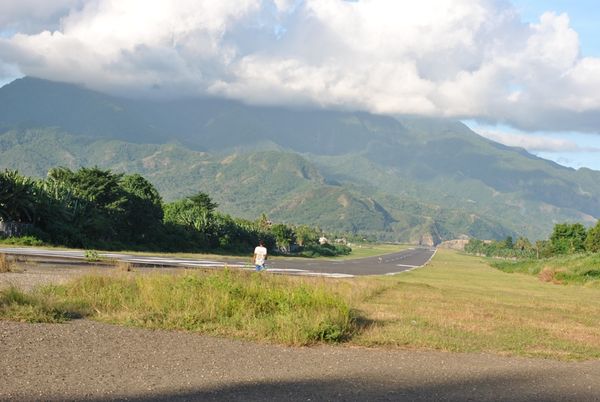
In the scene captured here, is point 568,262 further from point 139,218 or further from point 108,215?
point 108,215

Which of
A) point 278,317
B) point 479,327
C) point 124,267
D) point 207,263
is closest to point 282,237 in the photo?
point 207,263

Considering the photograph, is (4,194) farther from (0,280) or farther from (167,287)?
(167,287)

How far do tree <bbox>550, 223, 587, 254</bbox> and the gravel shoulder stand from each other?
115324mm

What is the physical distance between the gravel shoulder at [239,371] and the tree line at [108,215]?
44796mm

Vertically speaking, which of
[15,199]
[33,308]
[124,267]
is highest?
[15,199]

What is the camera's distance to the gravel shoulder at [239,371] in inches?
352

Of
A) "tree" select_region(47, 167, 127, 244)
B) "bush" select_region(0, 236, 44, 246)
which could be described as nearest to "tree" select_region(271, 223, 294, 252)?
"tree" select_region(47, 167, 127, 244)

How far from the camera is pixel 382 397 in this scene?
30.2 ft

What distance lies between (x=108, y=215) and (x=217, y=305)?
57930 millimetres

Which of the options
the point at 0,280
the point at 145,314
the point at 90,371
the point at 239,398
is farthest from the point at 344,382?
the point at 0,280

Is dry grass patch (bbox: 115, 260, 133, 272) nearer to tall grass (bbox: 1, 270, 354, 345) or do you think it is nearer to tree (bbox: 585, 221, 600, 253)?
tall grass (bbox: 1, 270, 354, 345)

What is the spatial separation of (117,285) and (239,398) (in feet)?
30.4

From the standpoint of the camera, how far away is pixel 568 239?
12556 cm

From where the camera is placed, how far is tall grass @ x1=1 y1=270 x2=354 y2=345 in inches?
537
